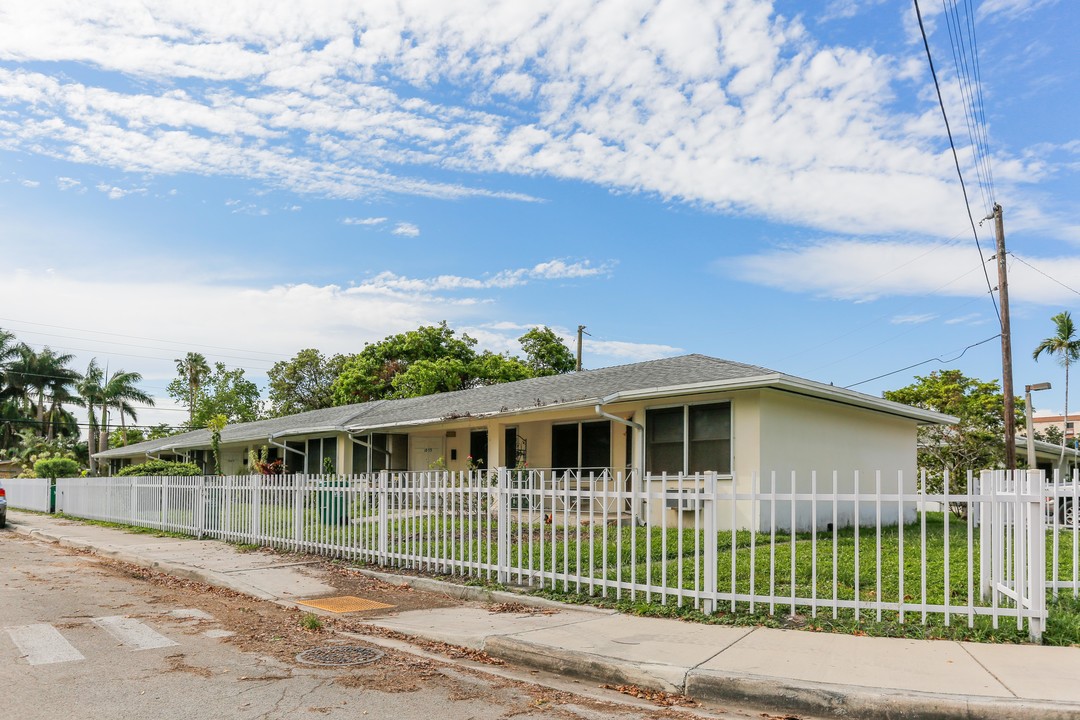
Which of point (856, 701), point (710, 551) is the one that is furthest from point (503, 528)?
point (856, 701)

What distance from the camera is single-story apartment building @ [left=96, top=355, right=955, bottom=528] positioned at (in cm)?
1550

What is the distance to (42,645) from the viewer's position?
7.18m

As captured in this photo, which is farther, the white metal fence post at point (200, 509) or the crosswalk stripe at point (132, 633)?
the white metal fence post at point (200, 509)

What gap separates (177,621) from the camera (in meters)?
8.52

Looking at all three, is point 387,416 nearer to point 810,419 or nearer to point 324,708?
point 810,419

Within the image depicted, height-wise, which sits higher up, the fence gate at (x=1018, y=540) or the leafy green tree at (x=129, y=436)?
the fence gate at (x=1018, y=540)

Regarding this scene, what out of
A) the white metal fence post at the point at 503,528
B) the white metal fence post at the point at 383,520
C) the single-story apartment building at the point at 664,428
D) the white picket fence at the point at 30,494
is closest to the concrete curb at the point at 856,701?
the white metal fence post at the point at 503,528

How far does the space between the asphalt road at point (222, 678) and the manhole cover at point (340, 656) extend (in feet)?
0.32

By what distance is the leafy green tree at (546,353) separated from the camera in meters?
47.2

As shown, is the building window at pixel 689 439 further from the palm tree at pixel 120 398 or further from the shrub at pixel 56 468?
the palm tree at pixel 120 398

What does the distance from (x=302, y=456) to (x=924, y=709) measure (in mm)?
28197

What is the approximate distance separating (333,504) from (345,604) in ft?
12.3

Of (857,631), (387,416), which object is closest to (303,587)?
(857,631)

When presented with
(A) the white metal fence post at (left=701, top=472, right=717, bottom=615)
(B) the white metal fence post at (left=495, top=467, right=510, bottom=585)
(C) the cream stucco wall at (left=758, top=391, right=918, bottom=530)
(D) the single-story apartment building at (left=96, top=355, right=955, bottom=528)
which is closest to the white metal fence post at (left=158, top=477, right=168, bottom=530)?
(D) the single-story apartment building at (left=96, top=355, right=955, bottom=528)
